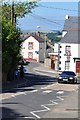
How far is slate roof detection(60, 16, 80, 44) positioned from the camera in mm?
76125

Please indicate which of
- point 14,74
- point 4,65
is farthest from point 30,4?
point 4,65

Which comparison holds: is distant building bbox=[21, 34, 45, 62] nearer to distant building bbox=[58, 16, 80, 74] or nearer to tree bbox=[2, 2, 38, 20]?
distant building bbox=[58, 16, 80, 74]

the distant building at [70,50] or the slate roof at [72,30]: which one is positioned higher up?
the slate roof at [72,30]

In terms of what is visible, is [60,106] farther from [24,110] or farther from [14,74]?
[14,74]

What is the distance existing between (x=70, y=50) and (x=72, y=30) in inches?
179

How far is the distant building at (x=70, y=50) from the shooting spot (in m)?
75.2

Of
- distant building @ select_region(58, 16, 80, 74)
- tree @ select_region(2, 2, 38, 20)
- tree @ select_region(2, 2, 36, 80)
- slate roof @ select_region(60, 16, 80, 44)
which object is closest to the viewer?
tree @ select_region(2, 2, 36, 80)

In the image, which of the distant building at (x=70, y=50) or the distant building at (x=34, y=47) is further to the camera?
the distant building at (x=34, y=47)

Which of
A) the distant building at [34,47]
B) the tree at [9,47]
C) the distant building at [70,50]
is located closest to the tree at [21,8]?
the tree at [9,47]

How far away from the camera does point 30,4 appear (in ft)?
185

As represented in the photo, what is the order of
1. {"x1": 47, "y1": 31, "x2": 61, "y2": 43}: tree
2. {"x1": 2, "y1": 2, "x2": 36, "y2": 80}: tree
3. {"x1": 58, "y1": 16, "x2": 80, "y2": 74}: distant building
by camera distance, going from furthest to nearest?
{"x1": 47, "y1": 31, "x2": 61, "y2": 43}: tree, {"x1": 58, "y1": 16, "x2": 80, "y2": 74}: distant building, {"x1": 2, "y1": 2, "x2": 36, "y2": 80}: tree

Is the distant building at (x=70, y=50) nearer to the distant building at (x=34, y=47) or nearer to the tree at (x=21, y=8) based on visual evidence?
the tree at (x=21, y=8)

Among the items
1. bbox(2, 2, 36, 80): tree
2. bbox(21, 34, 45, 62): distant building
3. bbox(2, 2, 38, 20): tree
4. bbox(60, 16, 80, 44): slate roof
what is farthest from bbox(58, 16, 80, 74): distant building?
bbox(21, 34, 45, 62): distant building

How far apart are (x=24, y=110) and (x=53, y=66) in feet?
210
